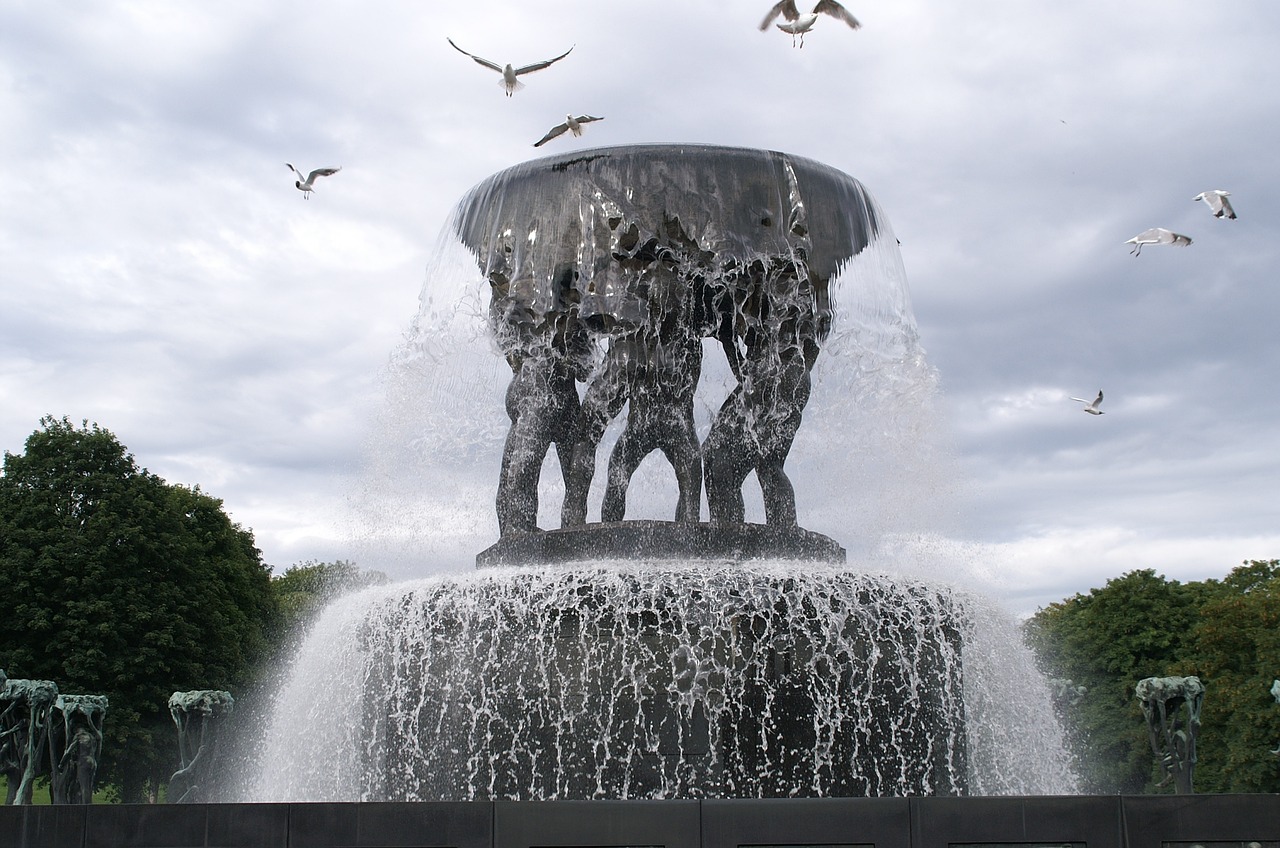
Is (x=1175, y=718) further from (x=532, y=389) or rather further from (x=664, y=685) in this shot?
(x=532, y=389)

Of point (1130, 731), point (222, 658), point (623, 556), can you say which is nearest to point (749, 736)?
point (623, 556)

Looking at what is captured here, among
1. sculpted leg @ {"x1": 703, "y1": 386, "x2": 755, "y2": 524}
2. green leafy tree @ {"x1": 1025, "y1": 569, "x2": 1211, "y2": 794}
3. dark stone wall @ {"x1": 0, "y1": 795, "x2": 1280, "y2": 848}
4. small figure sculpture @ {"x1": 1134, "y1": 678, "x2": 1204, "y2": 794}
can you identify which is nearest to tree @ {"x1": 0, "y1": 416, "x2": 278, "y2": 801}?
sculpted leg @ {"x1": 703, "y1": 386, "x2": 755, "y2": 524}

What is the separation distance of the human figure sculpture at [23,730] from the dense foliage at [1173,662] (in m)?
21.0

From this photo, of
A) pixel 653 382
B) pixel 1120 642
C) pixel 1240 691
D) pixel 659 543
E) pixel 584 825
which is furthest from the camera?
pixel 1120 642

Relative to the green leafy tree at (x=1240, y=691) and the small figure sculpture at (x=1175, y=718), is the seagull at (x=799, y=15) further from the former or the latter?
the green leafy tree at (x=1240, y=691)

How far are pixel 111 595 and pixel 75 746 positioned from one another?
14.8 metres

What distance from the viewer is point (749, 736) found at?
39.0 ft

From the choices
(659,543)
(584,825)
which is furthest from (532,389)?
(584,825)

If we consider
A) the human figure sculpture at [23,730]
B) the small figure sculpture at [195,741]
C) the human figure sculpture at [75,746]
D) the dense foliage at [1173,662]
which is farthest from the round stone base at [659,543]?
the dense foliage at [1173,662]

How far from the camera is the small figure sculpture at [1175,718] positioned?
17578mm

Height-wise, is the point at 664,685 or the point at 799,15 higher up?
the point at 799,15

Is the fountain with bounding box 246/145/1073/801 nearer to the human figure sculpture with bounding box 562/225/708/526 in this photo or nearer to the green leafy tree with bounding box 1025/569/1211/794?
the human figure sculpture with bounding box 562/225/708/526

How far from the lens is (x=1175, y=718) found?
712 inches

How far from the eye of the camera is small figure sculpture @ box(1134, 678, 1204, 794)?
17578 mm
